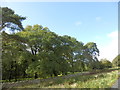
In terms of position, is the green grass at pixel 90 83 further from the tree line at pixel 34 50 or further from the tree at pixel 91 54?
the tree at pixel 91 54

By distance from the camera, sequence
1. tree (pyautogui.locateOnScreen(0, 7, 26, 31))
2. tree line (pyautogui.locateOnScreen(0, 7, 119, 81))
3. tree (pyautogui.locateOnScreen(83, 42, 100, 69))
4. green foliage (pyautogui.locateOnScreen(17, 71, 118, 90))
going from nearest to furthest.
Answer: green foliage (pyautogui.locateOnScreen(17, 71, 118, 90))
tree (pyautogui.locateOnScreen(0, 7, 26, 31))
tree line (pyautogui.locateOnScreen(0, 7, 119, 81))
tree (pyautogui.locateOnScreen(83, 42, 100, 69))

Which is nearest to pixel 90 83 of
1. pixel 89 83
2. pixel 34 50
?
pixel 89 83

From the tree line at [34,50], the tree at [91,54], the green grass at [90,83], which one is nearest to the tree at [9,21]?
the tree line at [34,50]

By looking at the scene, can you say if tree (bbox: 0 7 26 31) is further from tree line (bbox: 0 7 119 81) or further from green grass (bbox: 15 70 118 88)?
green grass (bbox: 15 70 118 88)

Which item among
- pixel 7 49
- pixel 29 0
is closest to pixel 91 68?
pixel 7 49

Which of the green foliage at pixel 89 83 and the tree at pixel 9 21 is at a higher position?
the tree at pixel 9 21

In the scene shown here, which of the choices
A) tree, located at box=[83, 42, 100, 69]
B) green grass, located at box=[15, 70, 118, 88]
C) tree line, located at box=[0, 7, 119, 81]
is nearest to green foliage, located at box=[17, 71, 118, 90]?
green grass, located at box=[15, 70, 118, 88]

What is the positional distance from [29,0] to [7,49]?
3771 mm

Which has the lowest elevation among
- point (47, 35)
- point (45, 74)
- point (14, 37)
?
point (45, 74)

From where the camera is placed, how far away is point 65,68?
11727 mm

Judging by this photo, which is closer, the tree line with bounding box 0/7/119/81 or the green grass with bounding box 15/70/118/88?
the green grass with bounding box 15/70/118/88

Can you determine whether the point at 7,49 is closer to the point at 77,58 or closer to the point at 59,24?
the point at 59,24

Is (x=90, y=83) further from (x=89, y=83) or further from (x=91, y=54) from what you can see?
(x=91, y=54)

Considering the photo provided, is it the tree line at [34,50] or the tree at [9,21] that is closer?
the tree at [9,21]
